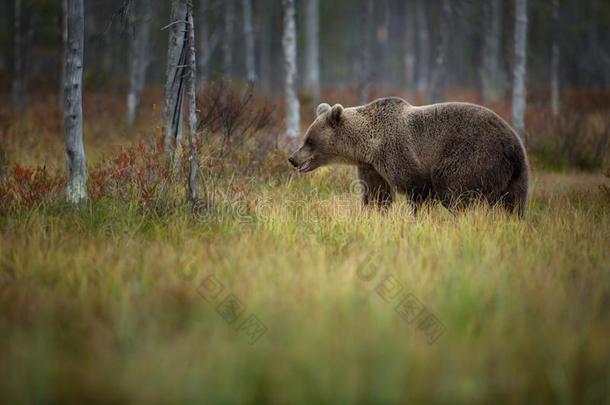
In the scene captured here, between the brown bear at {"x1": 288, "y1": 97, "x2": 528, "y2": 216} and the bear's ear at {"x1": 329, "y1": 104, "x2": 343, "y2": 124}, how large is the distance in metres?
0.01

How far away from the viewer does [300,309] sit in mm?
3119

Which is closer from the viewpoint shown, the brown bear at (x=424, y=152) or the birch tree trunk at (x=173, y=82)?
the brown bear at (x=424, y=152)

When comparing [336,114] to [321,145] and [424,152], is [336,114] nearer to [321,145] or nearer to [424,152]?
[321,145]

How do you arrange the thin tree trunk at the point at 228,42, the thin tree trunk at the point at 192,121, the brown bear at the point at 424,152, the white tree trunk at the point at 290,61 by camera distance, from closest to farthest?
the thin tree trunk at the point at 192,121, the brown bear at the point at 424,152, the white tree trunk at the point at 290,61, the thin tree trunk at the point at 228,42

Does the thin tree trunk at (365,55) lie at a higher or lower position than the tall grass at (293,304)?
higher

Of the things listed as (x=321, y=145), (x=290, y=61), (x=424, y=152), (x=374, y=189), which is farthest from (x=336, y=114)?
(x=290, y=61)

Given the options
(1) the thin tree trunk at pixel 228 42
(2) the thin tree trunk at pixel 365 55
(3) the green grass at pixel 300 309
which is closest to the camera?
(3) the green grass at pixel 300 309

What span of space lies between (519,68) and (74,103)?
10.1 metres

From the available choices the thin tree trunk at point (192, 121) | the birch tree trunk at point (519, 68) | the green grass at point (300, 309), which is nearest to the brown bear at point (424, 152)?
the green grass at point (300, 309)

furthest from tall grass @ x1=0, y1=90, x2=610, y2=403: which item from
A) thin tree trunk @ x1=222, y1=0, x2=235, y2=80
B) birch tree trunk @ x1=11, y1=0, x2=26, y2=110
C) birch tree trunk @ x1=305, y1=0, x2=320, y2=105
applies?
birch tree trunk @ x1=305, y1=0, x2=320, y2=105

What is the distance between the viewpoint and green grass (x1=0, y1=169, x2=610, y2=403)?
8.22 feet

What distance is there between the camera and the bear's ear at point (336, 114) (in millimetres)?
6565

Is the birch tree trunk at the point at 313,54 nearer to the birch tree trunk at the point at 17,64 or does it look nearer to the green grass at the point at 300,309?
the birch tree trunk at the point at 17,64

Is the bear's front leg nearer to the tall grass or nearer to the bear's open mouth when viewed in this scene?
the bear's open mouth
